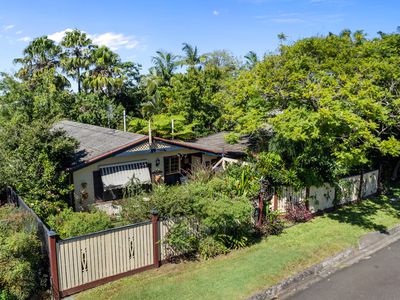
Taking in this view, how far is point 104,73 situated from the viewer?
32.5 m

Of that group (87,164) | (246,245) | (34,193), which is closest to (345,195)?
(246,245)

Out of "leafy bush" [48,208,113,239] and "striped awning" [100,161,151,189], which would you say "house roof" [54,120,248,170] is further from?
"leafy bush" [48,208,113,239]

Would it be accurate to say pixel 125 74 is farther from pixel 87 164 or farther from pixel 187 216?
pixel 187 216

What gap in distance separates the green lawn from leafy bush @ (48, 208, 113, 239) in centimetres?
157

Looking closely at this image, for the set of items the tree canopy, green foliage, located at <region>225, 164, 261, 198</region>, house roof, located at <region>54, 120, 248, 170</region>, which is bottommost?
green foliage, located at <region>225, 164, 261, 198</region>

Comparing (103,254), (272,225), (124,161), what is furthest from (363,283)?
(124,161)

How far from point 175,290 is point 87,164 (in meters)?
7.21

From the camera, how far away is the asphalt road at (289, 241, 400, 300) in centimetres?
879

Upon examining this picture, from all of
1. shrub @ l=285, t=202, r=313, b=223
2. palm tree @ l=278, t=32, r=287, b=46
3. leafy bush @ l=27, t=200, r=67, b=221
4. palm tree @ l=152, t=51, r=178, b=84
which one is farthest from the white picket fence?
palm tree @ l=152, t=51, r=178, b=84

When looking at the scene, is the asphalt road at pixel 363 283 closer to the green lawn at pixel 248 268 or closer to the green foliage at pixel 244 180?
the green lawn at pixel 248 268

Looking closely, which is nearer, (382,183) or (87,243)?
(87,243)

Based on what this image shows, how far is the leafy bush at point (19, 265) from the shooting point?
768 cm

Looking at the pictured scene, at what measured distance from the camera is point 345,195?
15.8 meters

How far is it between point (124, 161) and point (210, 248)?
681cm
